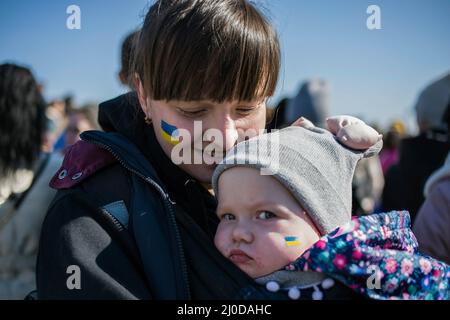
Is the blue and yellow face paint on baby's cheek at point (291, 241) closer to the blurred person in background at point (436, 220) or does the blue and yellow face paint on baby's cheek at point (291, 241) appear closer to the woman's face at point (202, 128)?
the woman's face at point (202, 128)

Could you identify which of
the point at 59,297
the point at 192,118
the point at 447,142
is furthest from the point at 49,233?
the point at 447,142

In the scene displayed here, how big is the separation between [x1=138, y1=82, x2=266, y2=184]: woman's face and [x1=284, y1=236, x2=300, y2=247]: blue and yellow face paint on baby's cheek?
341mm

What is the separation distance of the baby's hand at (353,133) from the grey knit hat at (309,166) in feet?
0.10

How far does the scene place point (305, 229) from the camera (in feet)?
5.58

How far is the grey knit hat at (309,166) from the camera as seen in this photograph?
1.68m

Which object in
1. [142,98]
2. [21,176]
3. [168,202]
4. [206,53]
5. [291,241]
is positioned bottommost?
[21,176]

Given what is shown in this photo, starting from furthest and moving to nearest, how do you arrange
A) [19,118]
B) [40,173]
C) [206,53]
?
1. [19,118]
2. [40,173]
3. [206,53]

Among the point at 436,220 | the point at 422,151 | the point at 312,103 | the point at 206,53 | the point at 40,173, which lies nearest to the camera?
the point at 206,53

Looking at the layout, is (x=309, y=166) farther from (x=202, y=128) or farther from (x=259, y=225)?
(x=202, y=128)

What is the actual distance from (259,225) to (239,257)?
111 millimetres

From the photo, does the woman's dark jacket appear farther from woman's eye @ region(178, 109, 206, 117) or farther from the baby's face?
woman's eye @ region(178, 109, 206, 117)

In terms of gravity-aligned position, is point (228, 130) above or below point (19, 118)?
above

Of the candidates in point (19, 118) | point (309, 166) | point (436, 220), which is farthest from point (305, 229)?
point (19, 118)

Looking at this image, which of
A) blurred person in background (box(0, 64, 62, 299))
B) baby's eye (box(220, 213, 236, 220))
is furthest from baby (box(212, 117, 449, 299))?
blurred person in background (box(0, 64, 62, 299))
